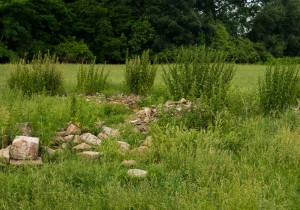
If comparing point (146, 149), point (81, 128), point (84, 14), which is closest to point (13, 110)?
point (81, 128)

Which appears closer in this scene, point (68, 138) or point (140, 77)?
point (68, 138)

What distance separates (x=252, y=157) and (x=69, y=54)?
1154 inches

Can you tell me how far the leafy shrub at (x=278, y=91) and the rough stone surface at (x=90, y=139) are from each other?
3.42 m

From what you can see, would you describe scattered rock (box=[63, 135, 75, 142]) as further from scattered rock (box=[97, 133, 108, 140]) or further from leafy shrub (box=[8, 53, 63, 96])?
leafy shrub (box=[8, 53, 63, 96])

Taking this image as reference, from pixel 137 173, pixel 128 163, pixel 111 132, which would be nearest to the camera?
pixel 137 173

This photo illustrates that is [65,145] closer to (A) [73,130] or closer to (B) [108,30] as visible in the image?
(A) [73,130]

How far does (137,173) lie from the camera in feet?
15.3

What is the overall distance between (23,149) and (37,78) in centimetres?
535

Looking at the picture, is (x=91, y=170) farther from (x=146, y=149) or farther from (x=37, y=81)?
(x=37, y=81)

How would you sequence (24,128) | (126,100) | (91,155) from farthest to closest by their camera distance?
1. (126,100)
2. (24,128)
3. (91,155)

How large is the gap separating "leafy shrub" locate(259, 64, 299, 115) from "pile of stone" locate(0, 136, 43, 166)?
4.46 meters

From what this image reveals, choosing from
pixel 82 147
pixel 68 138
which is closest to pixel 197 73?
pixel 68 138

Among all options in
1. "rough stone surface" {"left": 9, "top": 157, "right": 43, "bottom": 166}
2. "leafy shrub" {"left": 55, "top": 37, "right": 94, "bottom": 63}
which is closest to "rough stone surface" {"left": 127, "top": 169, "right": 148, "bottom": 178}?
"rough stone surface" {"left": 9, "top": 157, "right": 43, "bottom": 166}

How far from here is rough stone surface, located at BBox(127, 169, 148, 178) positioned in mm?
4613
